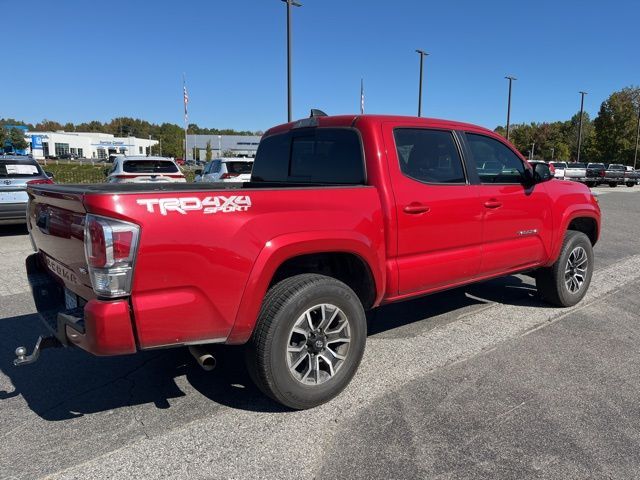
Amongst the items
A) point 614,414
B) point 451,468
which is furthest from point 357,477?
point 614,414

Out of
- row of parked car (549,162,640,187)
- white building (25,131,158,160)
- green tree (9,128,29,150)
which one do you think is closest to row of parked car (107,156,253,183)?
row of parked car (549,162,640,187)

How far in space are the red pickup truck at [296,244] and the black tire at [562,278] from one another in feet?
1.37

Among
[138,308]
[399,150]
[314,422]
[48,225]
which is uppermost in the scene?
[399,150]

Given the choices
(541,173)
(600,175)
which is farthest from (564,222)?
(600,175)

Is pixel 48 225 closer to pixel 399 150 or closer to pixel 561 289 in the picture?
pixel 399 150

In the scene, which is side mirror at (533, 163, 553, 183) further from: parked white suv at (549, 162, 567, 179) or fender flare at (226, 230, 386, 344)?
parked white suv at (549, 162, 567, 179)

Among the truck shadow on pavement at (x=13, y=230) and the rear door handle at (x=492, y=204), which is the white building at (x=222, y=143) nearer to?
the truck shadow on pavement at (x=13, y=230)

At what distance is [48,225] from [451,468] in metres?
2.76

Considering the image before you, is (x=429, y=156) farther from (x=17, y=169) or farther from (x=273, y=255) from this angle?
(x=17, y=169)

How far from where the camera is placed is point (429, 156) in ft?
13.1

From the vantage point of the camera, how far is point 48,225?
124 inches

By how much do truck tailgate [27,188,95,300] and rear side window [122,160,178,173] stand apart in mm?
9502

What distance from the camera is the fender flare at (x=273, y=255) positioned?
2.87 metres

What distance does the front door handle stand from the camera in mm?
3640
